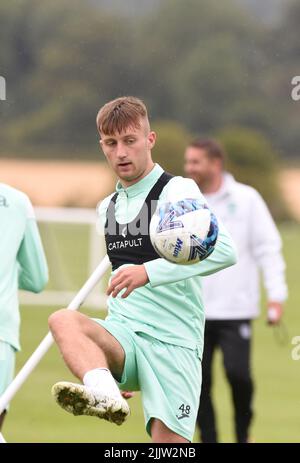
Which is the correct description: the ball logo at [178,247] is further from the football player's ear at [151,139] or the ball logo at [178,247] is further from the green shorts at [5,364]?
the green shorts at [5,364]

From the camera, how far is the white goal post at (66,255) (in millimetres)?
21812

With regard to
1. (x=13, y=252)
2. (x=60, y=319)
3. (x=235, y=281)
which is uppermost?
(x=13, y=252)

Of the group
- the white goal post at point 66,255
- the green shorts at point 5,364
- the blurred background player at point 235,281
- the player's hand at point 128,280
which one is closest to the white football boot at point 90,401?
the player's hand at point 128,280

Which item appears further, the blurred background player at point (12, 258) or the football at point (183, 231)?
the blurred background player at point (12, 258)

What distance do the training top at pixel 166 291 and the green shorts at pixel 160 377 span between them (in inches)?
2.3

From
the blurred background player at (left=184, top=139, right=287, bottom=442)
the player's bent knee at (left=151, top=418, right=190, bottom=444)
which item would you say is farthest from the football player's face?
the blurred background player at (left=184, top=139, right=287, bottom=442)

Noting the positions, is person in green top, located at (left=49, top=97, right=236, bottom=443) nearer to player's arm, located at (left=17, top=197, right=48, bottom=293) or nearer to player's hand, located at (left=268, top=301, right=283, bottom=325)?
player's arm, located at (left=17, top=197, right=48, bottom=293)

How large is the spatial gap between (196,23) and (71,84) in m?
11.0

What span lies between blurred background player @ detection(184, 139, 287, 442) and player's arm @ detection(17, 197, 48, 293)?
2669 mm

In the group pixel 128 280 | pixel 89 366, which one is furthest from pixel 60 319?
pixel 128 280

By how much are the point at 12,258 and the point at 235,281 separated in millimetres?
3226

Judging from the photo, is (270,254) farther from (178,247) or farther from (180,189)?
(178,247)

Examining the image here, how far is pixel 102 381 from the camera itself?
595 cm

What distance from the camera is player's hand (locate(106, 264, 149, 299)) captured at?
6.21 meters
